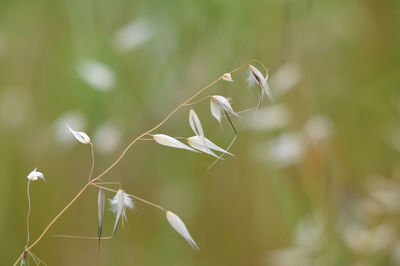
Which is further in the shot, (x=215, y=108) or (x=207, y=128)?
(x=207, y=128)

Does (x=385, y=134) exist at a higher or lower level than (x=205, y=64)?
lower

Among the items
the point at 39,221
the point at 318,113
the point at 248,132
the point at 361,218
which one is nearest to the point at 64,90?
the point at 39,221

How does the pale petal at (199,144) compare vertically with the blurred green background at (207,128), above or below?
above

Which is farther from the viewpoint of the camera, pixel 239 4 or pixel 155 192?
pixel 155 192

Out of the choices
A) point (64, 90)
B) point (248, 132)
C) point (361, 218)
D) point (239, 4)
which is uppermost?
point (239, 4)

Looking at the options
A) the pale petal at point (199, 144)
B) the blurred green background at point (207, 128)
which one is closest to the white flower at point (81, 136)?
the pale petal at point (199, 144)

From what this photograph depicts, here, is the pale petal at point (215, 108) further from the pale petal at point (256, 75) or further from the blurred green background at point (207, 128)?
the blurred green background at point (207, 128)

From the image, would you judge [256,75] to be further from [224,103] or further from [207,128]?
[207,128]

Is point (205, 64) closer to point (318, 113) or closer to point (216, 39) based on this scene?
point (216, 39)

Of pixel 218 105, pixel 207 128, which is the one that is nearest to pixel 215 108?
pixel 218 105
